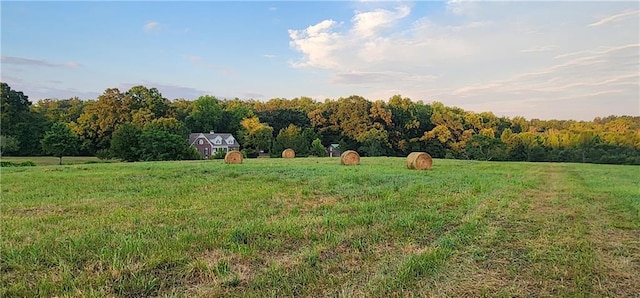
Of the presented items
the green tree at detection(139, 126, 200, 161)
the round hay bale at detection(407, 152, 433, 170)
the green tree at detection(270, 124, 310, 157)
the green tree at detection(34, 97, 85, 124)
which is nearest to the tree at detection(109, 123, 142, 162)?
the green tree at detection(139, 126, 200, 161)

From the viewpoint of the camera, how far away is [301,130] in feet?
211

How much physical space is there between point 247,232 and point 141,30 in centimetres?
1436

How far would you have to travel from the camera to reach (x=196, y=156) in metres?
41.0

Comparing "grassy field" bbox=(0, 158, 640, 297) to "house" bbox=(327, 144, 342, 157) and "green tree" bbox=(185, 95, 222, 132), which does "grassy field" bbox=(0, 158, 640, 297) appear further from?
"green tree" bbox=(185, 95, 222, 132)

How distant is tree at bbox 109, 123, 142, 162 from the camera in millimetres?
38781

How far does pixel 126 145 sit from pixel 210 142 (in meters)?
25.1

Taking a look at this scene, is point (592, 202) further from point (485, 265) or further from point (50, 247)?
point (50, 247)

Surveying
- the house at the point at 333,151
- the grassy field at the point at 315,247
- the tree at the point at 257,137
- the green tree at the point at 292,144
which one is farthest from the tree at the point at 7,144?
the grassy field at the point at 315,247

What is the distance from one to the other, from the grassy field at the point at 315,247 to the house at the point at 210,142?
56643 mm

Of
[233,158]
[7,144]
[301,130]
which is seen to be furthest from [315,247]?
[301,130]

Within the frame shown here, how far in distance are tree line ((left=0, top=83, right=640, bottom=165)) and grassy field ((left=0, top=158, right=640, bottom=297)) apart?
3451 centimetres

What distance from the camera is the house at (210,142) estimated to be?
6375 centimetres

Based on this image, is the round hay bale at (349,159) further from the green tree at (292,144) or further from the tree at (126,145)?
the green tree at (292,144)

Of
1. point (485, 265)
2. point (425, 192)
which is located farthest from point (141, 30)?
point (485, 265)
